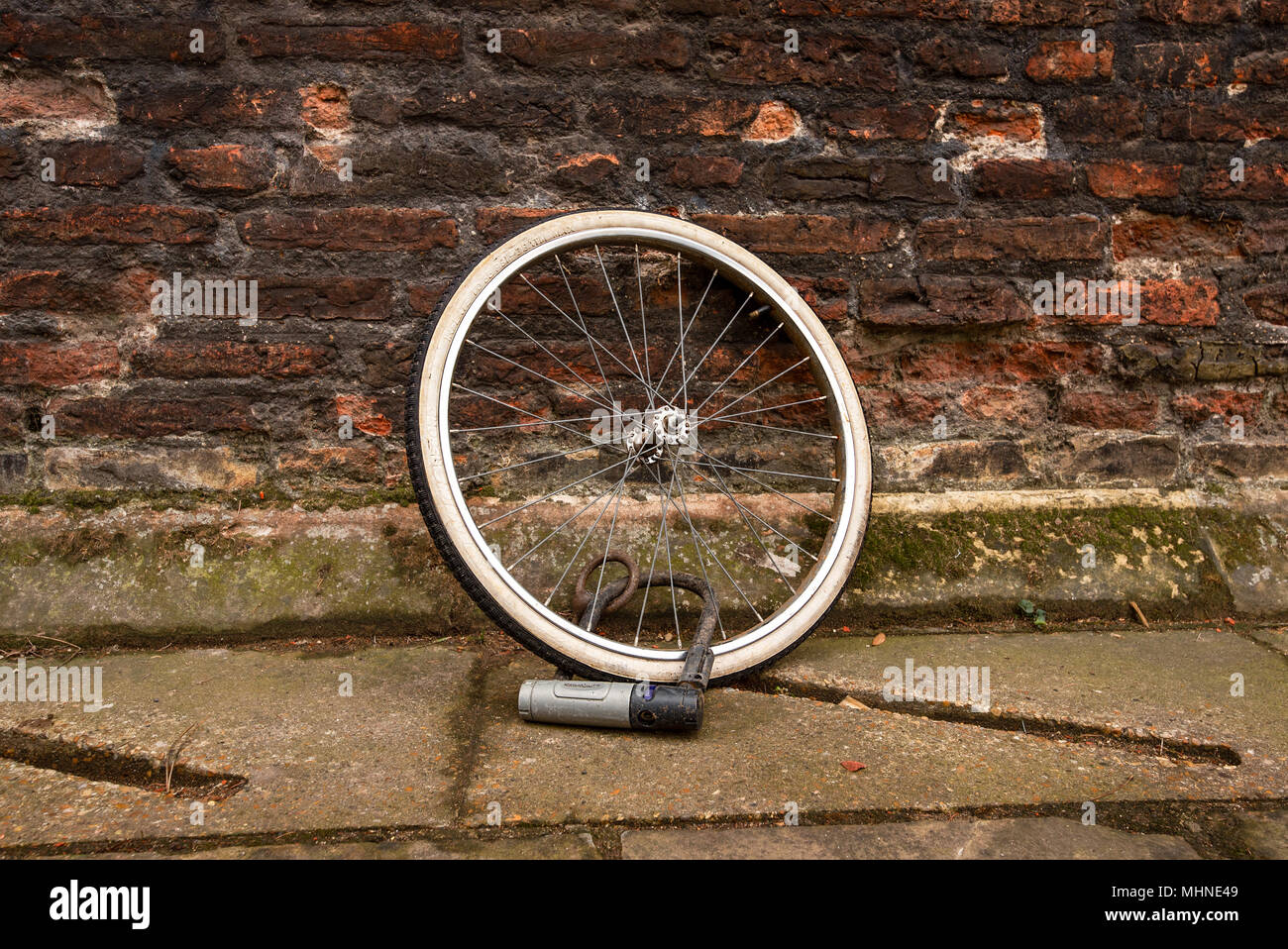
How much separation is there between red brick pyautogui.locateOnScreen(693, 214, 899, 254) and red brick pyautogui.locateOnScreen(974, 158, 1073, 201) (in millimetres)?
279

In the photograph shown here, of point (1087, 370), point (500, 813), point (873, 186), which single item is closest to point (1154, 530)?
point (1087, 370)

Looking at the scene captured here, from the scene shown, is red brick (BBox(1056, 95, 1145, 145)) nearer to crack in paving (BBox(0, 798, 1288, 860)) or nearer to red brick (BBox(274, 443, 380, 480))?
crack in paving (BBox(0, 798, 1288, 860))

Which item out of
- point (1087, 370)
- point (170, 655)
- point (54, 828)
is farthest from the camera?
point (1087, 370)

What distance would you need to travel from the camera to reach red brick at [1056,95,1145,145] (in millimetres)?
2338

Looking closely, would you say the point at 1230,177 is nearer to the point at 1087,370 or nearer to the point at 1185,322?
the point at 1185,322

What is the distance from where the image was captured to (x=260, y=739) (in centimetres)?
162

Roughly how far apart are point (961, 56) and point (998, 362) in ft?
2.71

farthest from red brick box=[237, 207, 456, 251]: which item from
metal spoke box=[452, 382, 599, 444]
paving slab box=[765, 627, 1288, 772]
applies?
paving slab box=[765, 627, 1288, 772]

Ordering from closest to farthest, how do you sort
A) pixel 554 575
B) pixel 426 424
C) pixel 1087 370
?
pixel 426 424, pixel 554 575, pixel 1087 370

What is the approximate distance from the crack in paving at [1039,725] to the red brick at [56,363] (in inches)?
70.3

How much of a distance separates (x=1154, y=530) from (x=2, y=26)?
326 centimetres

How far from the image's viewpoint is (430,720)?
5.65ft

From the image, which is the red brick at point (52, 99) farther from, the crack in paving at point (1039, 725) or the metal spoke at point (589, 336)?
the crack in paving at point (1039, 725)

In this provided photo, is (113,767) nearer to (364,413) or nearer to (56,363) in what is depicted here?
(364,413)
